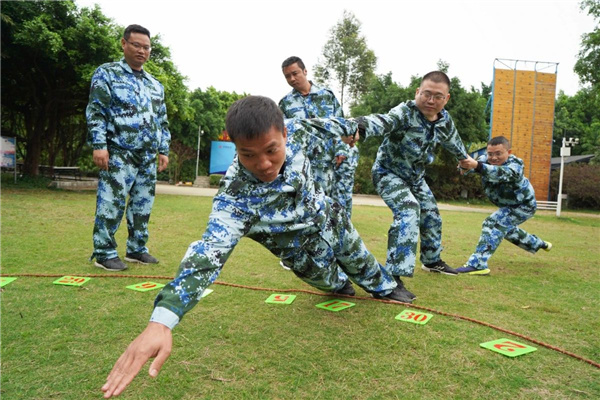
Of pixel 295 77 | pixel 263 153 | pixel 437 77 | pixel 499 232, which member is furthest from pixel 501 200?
pixel 263 153

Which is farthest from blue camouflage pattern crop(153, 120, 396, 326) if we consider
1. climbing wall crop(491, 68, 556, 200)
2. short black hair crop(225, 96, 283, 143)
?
climbing wall crop(491, 68, 556, 200)

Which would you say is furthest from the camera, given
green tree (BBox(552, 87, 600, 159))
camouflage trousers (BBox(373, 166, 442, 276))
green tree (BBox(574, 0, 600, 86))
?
green tree (BBox(552, 87, 600, 159))

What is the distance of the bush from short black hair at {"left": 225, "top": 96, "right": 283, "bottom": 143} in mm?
24386

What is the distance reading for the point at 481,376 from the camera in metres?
2.21

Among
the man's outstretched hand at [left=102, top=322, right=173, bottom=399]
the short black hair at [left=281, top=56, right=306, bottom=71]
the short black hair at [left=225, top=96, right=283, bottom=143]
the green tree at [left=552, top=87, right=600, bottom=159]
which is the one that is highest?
the green tree at [left=552, top=87, right=600, bottom=159]

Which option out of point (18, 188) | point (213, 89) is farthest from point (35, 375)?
point (213, 89)

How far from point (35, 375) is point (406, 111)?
3.39 meters

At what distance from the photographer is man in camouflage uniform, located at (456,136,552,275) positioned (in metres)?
4.78

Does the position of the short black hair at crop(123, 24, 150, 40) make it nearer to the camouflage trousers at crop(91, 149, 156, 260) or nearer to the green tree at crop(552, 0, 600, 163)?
the camouflage trousers at crop(91, 149, 156, 260)

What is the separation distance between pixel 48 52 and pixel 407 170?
13136 millimetres

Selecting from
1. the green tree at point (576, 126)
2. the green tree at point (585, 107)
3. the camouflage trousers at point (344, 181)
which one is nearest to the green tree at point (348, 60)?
the green tree at point (585, 107)

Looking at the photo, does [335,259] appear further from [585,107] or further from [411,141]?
[585,107]

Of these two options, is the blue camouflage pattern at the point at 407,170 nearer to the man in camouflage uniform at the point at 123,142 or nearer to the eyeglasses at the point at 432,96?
the eyeglasses at the point at 432,96

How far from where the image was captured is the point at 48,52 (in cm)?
1305
